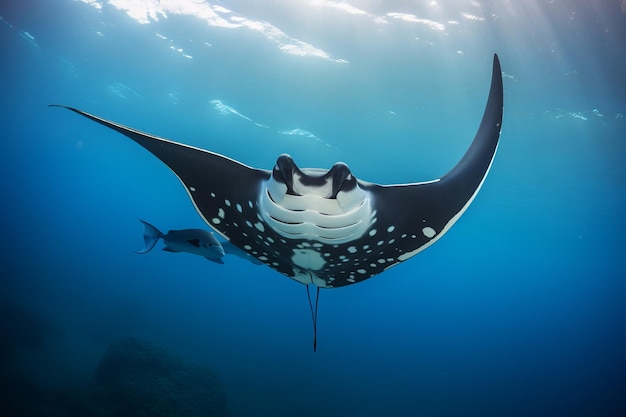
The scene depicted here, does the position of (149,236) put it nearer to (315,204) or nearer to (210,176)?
(210,176)

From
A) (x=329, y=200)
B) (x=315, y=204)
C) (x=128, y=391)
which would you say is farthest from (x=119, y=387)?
(x=329, y=200)

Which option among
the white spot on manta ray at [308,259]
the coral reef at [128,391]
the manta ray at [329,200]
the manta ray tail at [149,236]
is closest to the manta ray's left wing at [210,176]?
the manta ray at [329,200]

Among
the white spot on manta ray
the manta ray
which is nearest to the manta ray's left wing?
the manta ray

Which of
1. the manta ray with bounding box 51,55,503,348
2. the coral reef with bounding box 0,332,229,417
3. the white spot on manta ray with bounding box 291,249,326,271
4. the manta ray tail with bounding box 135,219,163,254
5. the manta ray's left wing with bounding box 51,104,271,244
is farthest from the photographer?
the coral reef with bounding box 0,332,229,417

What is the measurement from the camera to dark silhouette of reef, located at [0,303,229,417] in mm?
9094

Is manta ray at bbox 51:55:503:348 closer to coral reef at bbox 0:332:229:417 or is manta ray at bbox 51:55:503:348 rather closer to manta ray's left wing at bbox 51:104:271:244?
manta ray's left wing at bbox 51:104:271:244

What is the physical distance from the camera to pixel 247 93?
61.2ft

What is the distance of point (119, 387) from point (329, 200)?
36.0ft

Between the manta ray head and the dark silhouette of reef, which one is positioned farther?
the dark silhouette of reef

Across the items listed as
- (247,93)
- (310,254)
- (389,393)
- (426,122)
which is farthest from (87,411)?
(426,122)

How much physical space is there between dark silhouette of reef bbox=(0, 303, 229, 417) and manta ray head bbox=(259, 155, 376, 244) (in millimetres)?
9524

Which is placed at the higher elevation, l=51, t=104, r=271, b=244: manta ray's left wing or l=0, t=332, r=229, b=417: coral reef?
l=51, t=104, r=271, b=244: manta ray's left wing

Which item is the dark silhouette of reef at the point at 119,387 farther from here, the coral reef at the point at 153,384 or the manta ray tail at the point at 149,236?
the manta ray tail at the point at 149,236

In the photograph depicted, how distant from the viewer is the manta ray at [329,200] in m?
2.24
